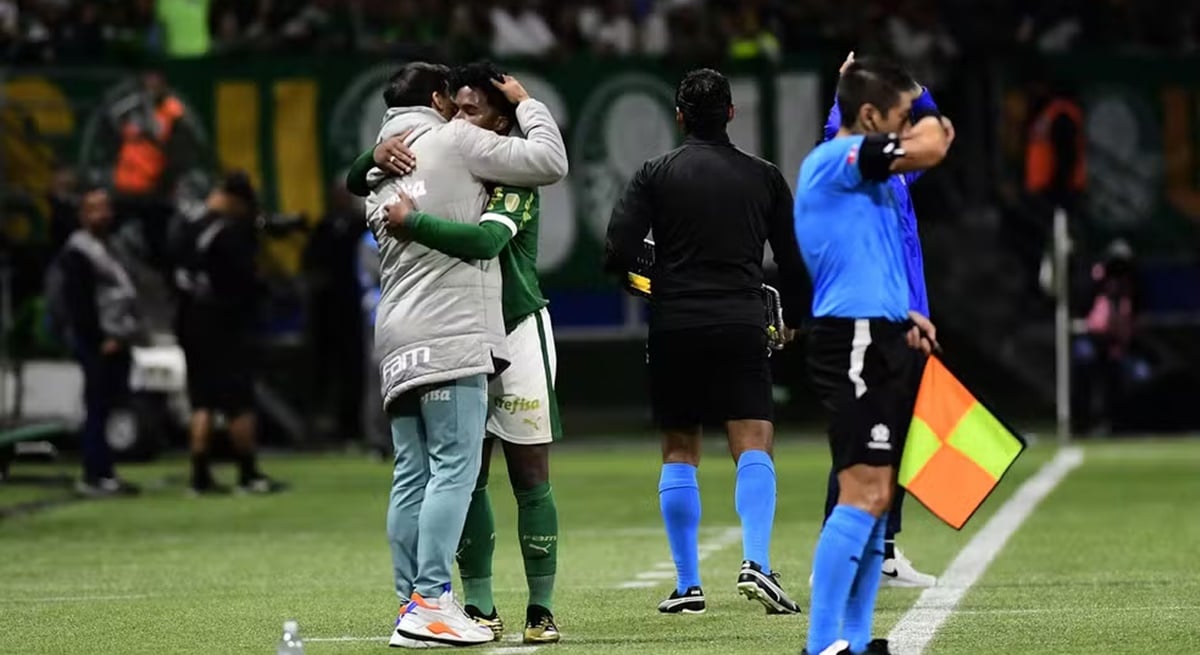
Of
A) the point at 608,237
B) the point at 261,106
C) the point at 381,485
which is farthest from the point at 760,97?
the point at 608,237

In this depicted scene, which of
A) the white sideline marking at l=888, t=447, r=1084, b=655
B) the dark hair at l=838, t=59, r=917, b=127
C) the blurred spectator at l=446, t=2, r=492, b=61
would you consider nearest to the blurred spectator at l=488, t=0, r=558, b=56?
the blurred spectator at l=446, t=2, r=492, b=61

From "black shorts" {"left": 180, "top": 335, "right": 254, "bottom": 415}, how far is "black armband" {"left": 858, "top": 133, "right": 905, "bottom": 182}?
35.2 feet

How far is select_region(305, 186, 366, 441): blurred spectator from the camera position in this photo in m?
23.3

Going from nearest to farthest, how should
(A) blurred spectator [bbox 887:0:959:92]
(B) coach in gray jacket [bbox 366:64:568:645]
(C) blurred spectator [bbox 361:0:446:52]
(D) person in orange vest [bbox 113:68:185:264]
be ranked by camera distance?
(B) coach in gray jacket [bbox 366:64:568:645], (D) person in orange vest [bbox 113:68:185:264], (C) blurred spectator [bbox 361:0:446:52], (A) blurred spectator [bbox 887:0:959:92]

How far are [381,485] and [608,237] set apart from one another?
8.86 m

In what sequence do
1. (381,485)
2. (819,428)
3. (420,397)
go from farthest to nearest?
(819,428) → (381,485) → (420,397)

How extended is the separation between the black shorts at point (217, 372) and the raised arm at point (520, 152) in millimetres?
9140

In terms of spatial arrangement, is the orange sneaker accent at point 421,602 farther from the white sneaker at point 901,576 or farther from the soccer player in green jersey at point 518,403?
the white sneaker at point 901,576

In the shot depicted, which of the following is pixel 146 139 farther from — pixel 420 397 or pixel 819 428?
pixel 420 397

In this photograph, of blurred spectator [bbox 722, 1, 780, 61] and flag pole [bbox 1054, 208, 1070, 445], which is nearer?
flag pole [bbox 1054, 208, 1070, 445]

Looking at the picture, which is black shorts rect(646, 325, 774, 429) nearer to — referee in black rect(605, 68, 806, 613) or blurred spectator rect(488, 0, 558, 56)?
referee in black rect(605, 68, 806, 613)

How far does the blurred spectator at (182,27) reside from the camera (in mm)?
24297

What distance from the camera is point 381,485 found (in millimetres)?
18969

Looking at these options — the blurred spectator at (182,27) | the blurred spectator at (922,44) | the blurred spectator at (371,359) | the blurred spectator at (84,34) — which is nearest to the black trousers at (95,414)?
the blurred spectator at (371,359)
